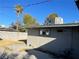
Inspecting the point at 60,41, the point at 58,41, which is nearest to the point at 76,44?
the point at 60,41

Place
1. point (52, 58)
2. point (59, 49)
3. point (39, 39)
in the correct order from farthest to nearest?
point (39, 39)
point (59, 49)
point (52, 58)

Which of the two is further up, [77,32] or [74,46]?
[77,32]

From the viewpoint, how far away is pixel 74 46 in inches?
736

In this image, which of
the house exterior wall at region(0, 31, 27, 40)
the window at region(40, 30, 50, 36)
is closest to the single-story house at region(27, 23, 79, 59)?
the window at region(40, 30, 50, 36)

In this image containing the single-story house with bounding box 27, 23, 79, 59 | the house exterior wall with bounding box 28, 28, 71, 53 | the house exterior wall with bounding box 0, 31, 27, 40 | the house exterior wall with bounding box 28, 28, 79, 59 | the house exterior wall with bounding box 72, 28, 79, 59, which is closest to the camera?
A: the house exterior wall with bounding box 72, 28, 79, 59

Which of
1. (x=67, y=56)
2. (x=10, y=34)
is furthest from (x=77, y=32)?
(x=10, y=34)

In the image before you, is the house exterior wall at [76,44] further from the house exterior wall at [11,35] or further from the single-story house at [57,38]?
the house exterior wall at [11,35]

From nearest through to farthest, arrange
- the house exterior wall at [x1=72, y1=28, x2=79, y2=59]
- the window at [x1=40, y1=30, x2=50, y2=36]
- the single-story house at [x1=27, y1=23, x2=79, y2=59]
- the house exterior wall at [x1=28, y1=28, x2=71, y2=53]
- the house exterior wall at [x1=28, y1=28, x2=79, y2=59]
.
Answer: the house exterior wall at [x1=72, y1=28, x2=79, y2=59] < the house exterior wall at [x1=28, y1=28, x2=79, y2=59] < the single-story house at [x1=27, y1=23, x2=79, y2=59] < the house exterior wall at [x1=28, y1=28, x2=71, y2=53] < the window at [x1=40, y1=30, x2=50, y2=36]

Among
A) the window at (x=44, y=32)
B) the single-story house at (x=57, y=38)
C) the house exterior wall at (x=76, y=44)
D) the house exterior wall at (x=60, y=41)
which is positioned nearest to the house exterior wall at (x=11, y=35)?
the single-story house at (x=57, y=38)

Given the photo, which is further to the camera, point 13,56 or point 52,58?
point 52,58

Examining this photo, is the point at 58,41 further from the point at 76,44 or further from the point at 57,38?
the point at 76,44

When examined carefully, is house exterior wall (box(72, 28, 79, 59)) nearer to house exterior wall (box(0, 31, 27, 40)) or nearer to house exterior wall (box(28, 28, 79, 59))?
house exterior wall (box(28, 28, 79, 59))

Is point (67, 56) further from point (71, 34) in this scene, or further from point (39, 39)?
point (39, 39)

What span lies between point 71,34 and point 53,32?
3387 millimetres
